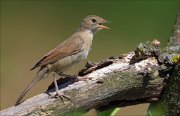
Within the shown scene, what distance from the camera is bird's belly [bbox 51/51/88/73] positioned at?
629 cm

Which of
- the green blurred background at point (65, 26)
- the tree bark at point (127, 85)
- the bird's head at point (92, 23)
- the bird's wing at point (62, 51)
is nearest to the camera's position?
the tree bark at point (127, 85)

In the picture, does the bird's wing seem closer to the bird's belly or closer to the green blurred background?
the bird's belly

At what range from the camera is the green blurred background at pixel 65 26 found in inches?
501

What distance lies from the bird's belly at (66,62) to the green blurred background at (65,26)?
5.38 meters

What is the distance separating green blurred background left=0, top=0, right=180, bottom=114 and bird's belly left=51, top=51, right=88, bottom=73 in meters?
5.38

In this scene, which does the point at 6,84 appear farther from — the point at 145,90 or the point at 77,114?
the point at 77,114

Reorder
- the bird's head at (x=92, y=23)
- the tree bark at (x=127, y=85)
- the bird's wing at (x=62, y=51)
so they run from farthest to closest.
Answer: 1. the bird's head at (x=92, y=23)
2. the bird's wing at (x=62, y=51)
3. the tree bark at (x=127, y=85)

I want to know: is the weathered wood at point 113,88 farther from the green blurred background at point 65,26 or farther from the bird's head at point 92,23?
the green blurred background at point 65,26

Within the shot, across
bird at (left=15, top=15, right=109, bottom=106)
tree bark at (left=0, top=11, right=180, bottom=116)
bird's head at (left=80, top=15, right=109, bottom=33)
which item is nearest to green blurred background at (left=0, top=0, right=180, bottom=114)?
bird's head at (left=80, top=15, right=109, bottom=33)

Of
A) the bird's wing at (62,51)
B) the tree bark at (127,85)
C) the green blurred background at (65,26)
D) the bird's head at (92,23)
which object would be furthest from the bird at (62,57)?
the green blurred background at (65,26)

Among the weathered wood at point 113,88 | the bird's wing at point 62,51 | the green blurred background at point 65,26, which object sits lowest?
the green blurred background at point 65,26

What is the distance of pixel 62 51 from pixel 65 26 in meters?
7.81

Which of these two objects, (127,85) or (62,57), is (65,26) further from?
(127,85)

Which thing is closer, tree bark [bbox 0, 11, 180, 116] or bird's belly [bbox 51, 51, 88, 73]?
tree bark [bbox 0, 11, 180, 116]
